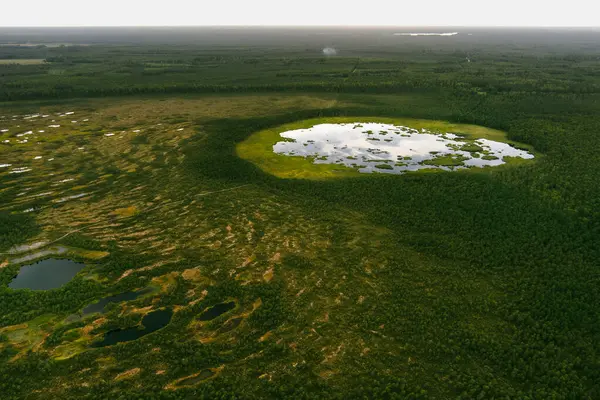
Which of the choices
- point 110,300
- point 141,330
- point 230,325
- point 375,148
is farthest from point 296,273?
point 375,148

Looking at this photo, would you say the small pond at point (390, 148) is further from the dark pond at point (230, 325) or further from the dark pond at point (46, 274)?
the dark pond at point (46, 274)

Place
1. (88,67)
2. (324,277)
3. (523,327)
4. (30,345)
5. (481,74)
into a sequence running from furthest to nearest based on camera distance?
(88,67) → (481,74) → (324,277) → (523,327) → (30,345)

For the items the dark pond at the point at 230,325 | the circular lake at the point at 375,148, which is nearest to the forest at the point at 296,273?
the dark pond at the point at 230,325

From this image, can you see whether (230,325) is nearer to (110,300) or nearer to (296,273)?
(296,273)

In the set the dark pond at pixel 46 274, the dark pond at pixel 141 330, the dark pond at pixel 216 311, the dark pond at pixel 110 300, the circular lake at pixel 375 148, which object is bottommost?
the dark pond at pixel 141 330

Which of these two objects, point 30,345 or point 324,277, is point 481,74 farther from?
point 30,345

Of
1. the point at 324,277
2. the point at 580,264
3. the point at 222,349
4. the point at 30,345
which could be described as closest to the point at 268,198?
the point at 324,277
